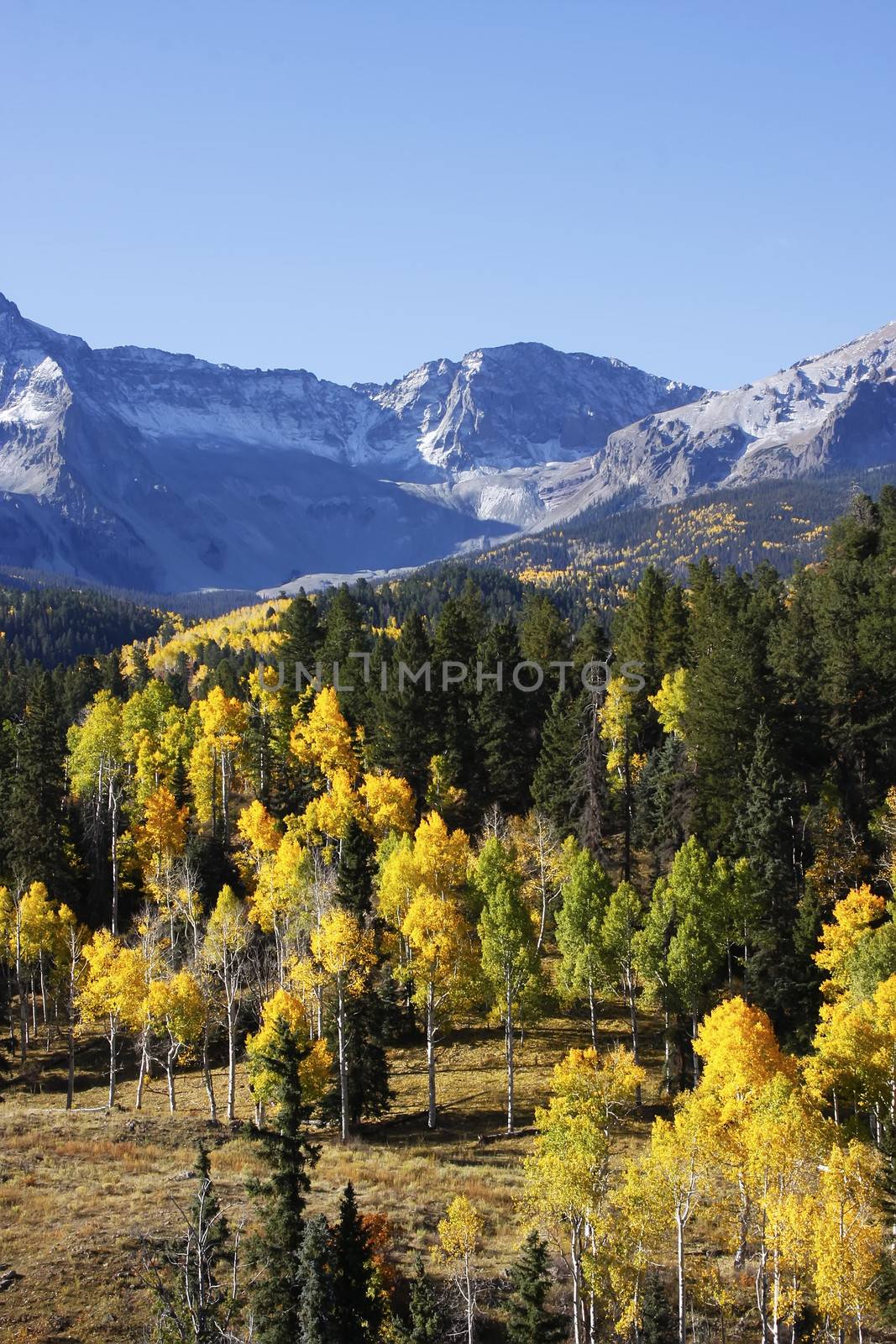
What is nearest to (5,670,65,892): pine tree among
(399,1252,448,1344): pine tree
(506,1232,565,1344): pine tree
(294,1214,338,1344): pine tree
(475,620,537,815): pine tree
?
(475,620,537,815): pine tree

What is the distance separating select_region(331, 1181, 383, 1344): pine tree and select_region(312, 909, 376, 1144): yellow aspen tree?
52.3ft

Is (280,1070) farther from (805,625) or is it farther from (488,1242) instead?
(805,625)

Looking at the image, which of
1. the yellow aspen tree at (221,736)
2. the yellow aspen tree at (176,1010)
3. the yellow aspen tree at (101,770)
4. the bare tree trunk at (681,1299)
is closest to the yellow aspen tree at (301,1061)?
the yellow aspen tree at (176,1010)

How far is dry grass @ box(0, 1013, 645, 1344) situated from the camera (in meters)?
33.2

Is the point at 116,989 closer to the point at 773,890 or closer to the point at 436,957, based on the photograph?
the point at 436,957

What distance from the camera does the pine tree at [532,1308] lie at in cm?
3294

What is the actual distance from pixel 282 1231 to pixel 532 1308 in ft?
25.8

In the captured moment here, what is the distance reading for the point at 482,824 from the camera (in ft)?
259

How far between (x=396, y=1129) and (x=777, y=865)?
23447 mm

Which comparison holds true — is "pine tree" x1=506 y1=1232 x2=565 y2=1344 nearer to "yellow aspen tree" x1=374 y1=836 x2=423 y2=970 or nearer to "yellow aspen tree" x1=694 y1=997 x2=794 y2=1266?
"yellow aspen tree" x1=694 y1=997 x2=794 y2=1266

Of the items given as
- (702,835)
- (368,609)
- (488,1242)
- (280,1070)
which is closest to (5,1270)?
(280,1070)

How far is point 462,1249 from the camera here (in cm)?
3759

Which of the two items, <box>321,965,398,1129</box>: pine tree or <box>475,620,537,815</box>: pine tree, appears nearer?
<box>321,965,398,1129</box>: pine tree

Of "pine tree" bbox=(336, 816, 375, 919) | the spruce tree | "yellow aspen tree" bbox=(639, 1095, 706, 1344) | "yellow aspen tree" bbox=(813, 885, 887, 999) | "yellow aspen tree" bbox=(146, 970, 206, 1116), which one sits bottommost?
"yellow aspen tree" bbox=(639, 1095, 706, 1344)
